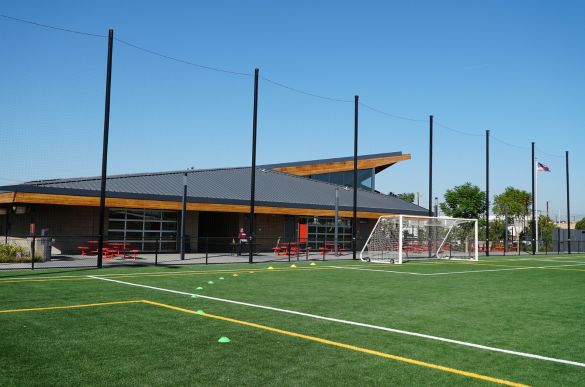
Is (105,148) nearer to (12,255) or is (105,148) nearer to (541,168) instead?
(12,255)

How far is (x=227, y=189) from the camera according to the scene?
3644 cm

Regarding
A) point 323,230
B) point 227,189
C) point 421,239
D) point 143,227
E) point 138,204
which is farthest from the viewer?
point 323,230

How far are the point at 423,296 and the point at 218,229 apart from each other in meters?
27.8

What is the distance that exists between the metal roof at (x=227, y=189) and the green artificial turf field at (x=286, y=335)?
15282mm

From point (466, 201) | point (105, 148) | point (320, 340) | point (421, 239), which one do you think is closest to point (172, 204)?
point (105, 148)

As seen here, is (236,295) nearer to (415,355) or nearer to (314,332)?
(314,332)

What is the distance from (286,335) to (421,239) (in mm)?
27918

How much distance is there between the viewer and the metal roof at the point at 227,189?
29.0 metres

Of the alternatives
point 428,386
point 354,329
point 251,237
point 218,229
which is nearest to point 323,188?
point 218,229

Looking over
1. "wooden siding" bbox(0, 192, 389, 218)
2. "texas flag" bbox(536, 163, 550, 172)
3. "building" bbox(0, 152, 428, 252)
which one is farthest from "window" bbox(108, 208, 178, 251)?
"texas flag" bbox(536, 163, 550, 172)

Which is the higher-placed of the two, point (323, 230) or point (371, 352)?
point (323, 230)

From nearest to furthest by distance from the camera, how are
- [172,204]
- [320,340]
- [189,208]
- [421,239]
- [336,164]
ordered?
[320,340]
[172,204]
[189,208]
[421,239]
[336,164]

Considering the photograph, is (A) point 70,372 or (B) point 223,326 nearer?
(A) point 70,372

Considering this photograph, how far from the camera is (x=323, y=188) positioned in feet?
148
